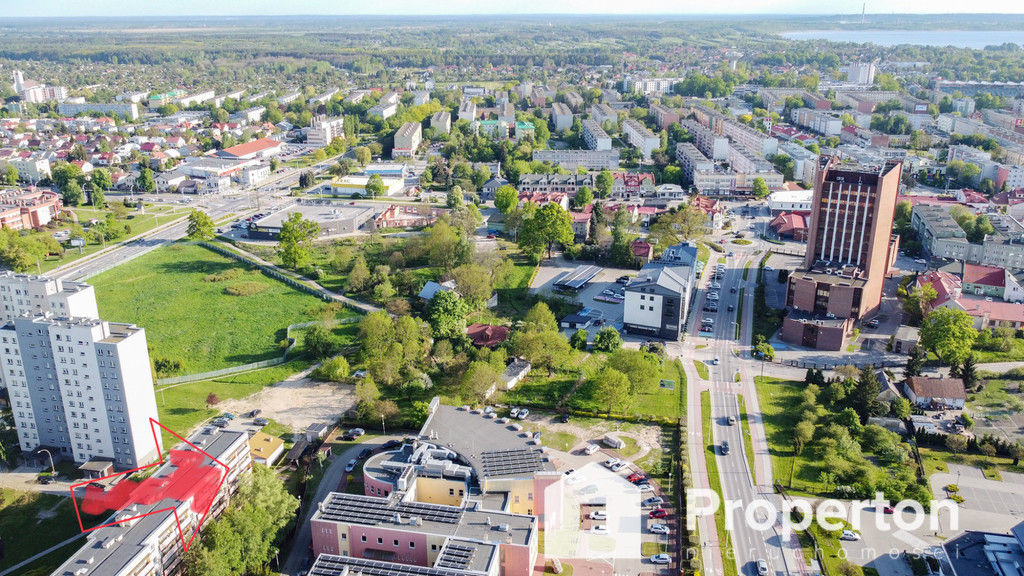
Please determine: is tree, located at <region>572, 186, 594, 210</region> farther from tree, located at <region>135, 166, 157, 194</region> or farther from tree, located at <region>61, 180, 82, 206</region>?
tree, located at <region>61, 180, 82, 206</region>

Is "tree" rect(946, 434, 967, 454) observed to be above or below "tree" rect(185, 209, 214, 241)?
below

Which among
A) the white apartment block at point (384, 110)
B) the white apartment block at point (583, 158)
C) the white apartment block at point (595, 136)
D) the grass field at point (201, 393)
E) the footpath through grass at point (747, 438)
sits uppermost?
the white apartment block at point (384, 110)

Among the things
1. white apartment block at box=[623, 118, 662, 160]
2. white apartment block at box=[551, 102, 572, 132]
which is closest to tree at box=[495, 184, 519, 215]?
white apartment block at box=[623, 118, 662, 160]

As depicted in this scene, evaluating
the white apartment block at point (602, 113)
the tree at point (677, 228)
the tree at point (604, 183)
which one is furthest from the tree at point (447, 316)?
the white apartment block at point (602, 113)

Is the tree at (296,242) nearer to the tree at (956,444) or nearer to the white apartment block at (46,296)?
the white apartment block at (46,296)

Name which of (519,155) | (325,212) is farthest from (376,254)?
(519,155)

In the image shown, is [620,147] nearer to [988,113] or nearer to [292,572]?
[988,113]
